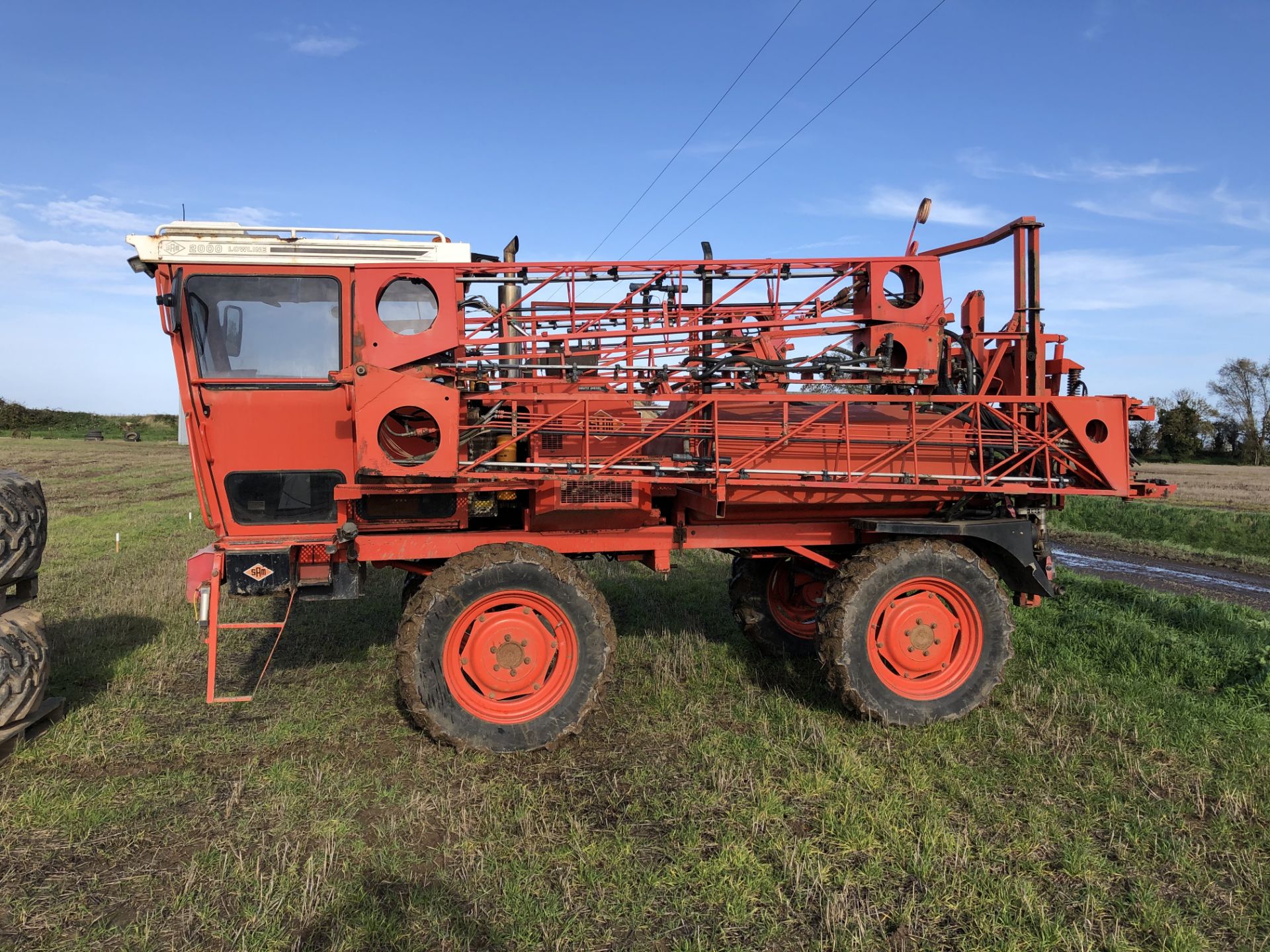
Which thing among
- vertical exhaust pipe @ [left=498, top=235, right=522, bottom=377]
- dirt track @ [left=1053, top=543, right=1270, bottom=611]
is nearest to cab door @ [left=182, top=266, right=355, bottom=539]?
vertical exhaust pipe @ [left=498, top=235, right=522, bottom=377]

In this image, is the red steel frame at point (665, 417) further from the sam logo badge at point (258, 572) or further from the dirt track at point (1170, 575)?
the dirt track at point (1170, 575)

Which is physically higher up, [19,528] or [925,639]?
[19,528]

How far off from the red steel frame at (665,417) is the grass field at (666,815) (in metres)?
0.98

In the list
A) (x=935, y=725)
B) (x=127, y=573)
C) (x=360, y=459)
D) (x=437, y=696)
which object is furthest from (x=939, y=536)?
(x=127, y=573)

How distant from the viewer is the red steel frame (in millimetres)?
4906

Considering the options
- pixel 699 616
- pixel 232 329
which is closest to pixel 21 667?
pixel 232 329

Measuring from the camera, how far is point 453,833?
384 centimetres

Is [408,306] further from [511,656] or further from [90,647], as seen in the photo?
[90,647]

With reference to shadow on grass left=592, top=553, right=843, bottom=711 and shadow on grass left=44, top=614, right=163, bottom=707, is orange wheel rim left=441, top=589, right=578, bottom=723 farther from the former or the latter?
shadow on grass left=44, top=614, right=163, bottom=707

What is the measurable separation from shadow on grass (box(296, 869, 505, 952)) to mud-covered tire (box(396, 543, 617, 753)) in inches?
52.1

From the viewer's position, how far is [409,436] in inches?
193

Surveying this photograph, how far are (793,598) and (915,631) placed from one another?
68.7 inches

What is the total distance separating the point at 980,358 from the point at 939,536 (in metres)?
1.47

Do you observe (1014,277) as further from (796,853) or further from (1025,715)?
(796,853)
